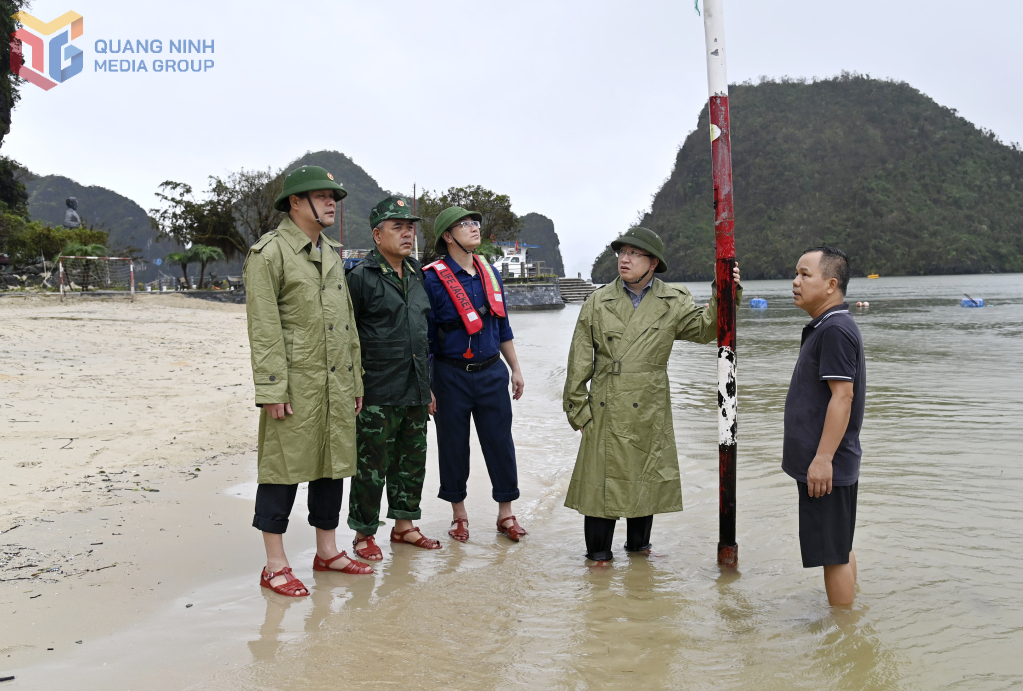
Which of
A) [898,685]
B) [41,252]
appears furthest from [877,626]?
[41,252]

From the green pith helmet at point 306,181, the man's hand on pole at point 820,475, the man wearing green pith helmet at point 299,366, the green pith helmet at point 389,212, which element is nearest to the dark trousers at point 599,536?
the man's hand on pole at point 820,475

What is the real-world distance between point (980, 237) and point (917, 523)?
497 ft

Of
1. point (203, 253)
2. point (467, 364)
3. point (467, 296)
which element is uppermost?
point (203, 253)

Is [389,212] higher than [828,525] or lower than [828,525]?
higher

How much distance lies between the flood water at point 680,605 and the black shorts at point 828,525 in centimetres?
35

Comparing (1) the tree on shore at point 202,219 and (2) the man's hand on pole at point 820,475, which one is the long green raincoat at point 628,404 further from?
(1) the tree on shore at point 202,219

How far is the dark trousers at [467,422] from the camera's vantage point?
4715mm

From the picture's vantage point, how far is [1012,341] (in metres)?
21.0

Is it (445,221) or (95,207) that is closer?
(445,221)

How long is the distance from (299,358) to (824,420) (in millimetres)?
2376

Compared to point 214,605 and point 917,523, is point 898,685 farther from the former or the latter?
point 214,605

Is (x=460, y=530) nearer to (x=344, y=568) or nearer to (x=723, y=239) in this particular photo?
(x=344, y=568)

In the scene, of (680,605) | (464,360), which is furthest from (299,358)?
(680,605)

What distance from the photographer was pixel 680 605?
3.77 m
